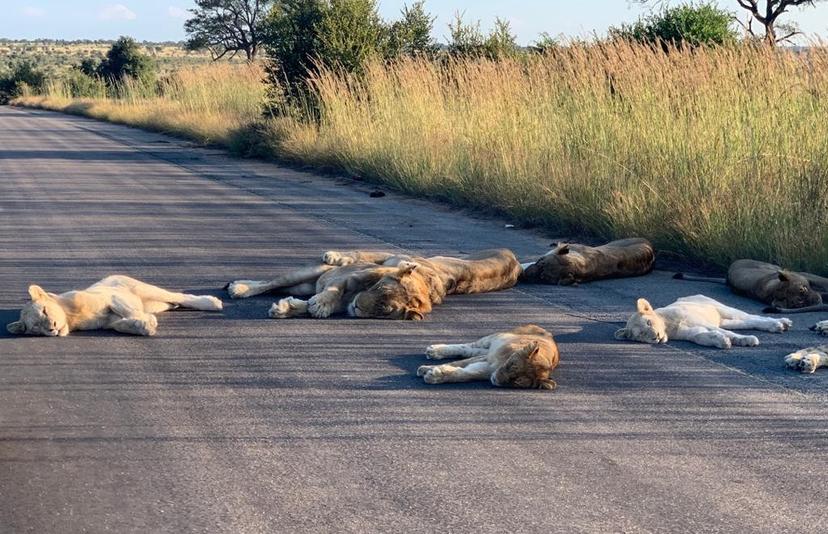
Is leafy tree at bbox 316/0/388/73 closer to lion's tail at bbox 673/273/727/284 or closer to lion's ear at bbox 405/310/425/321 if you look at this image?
lion's tail at bbox 673/273/727/284

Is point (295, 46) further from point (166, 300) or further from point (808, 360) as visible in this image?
point (808, 360)

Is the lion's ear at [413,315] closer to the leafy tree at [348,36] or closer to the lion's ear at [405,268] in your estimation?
the lion's ear at [405,268]

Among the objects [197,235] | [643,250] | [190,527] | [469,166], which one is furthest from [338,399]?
[469,166]

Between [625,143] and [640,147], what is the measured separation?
30 centimetres

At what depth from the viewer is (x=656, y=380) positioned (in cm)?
644

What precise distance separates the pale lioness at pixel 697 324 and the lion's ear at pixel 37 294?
140 inches

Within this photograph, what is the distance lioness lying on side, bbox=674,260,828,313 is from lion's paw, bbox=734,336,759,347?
0.96m

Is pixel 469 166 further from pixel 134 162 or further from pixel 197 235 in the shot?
pixel 134 162

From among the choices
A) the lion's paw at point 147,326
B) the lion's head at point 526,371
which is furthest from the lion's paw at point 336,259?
the lion's head at point 526,371

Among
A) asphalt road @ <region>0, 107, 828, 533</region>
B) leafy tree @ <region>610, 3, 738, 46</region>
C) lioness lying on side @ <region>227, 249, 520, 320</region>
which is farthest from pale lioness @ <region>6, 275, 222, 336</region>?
leafy tree @ <region>610, 3, 738, 46</region>

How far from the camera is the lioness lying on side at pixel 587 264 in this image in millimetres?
9117

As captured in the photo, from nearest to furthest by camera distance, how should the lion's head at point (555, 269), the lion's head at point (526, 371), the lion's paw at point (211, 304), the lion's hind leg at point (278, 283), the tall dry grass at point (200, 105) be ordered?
the lion's head at point (526, 371) < the lion's paw at point (211, 304) < the lion's hind leg at point (278, 283) < the lion's head at point (555, 269) < the tall dry grass at point (200, 105)

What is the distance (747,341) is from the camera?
7.21m

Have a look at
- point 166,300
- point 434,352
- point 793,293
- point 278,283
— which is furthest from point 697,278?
point 166,300
